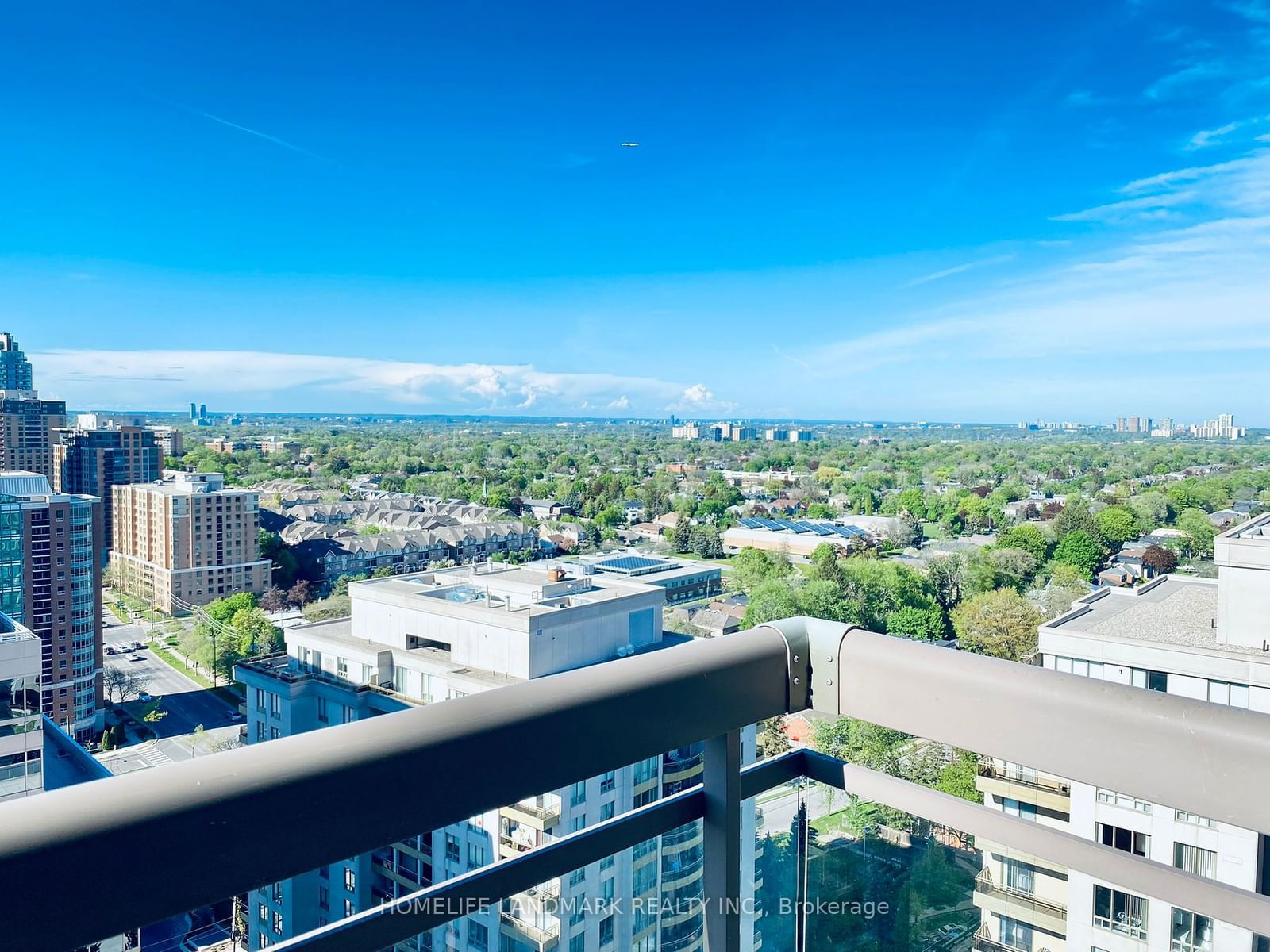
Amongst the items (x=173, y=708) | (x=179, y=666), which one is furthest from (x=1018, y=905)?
(x=179, y=666)

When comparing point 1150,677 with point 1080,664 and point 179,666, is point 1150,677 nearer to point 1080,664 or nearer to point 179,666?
point 1080,664

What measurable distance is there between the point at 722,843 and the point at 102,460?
16583 millimetres

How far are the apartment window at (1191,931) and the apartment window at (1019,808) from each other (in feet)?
0.26

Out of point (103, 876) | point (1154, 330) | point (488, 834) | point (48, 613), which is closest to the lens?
point (103, 876)

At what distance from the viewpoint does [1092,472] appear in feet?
41.2

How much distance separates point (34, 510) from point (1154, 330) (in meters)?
11.8

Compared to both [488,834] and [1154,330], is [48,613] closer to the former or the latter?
[488,834]

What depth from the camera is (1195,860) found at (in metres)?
0.42

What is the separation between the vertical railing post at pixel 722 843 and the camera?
497 mm

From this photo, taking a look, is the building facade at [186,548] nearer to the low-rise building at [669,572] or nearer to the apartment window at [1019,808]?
the low-rise building at [669,572]

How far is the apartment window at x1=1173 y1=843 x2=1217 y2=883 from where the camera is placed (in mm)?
410

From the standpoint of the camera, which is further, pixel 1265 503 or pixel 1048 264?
pixel 1048 264

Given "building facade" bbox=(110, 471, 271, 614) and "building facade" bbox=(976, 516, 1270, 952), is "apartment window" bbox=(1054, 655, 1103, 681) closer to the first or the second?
"building facade" bbox=(976, 516, 1270, 952)

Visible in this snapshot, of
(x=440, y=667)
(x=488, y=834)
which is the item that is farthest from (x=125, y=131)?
(x=488, y=834)
